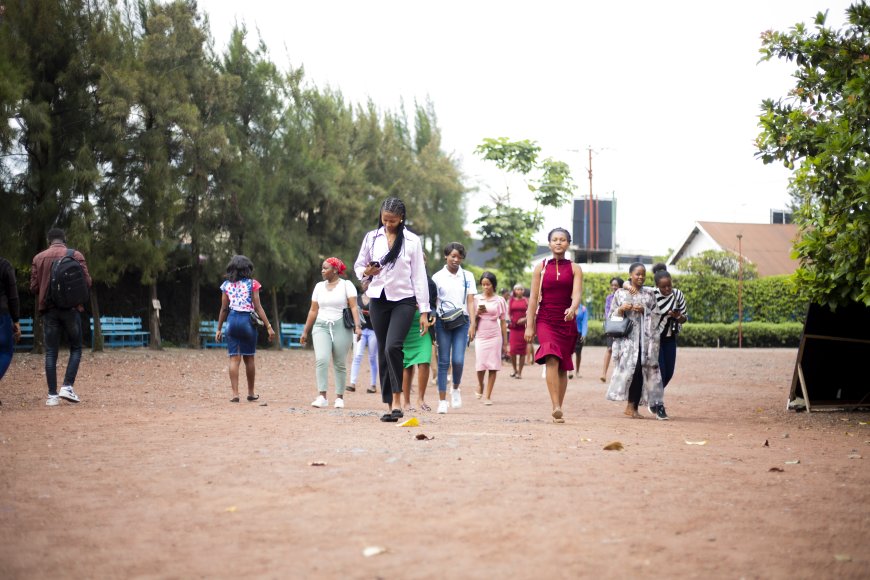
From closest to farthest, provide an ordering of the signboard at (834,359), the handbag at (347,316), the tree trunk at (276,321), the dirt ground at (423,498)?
the dirt ground at (423,498) < the handbag at (347,316) < the signboard at (834,359) < the tree trunk at (276,321)

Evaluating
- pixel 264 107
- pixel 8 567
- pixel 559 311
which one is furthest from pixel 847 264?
pixel 264 107

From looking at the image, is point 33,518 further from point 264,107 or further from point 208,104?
point 264,107

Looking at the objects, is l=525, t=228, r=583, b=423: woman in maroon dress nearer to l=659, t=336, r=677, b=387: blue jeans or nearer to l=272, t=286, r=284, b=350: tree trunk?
l=659, t=336, r=677, b=387: blue jeans

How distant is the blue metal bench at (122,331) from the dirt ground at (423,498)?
66.6 ft

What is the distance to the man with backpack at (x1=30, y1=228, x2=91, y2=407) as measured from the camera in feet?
38.7

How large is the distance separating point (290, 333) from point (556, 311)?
28.0 meters

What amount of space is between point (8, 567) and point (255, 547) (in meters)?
1.07

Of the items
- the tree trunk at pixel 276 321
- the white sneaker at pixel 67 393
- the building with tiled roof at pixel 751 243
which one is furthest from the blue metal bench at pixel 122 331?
the building with tiled roof at pixel 751 243

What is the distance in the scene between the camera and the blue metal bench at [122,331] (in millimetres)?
30592

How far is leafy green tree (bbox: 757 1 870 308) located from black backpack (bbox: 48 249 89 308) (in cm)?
854

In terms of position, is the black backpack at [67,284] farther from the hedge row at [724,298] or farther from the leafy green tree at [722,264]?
the leafy green tree at [722,264]

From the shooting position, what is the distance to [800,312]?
5091cm

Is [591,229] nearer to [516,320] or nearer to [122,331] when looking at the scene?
[122,331]

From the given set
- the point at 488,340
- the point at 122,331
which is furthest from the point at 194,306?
the point at 488,340
